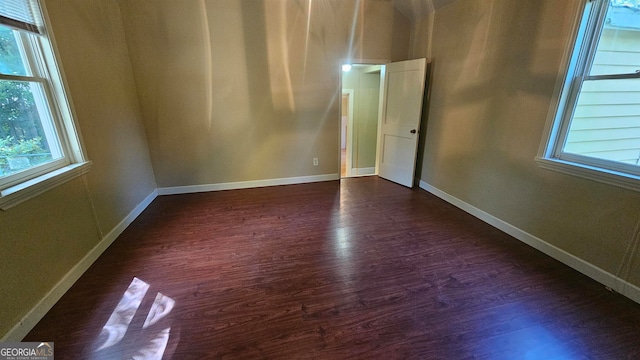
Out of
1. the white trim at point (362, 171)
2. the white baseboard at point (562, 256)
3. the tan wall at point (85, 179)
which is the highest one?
the tan wall at point (85, 179)

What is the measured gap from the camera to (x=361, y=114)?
529 cm

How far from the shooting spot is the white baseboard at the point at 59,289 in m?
1.50

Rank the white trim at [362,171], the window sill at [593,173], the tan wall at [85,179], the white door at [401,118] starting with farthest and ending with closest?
the white trim at [362,171] < the white door at [401,118] < the window sill at [593,173] < the tan wall at [85,179]

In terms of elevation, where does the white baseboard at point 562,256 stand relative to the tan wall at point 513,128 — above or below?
below

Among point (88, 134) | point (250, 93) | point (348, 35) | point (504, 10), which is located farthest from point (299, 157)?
point (504, 10)

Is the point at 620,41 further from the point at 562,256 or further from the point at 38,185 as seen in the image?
the point at 38,185

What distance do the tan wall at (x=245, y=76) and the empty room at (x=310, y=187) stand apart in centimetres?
3

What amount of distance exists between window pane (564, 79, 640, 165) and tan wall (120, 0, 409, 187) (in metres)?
2.62

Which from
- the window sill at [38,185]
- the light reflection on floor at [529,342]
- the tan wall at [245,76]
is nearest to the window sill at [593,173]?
the light reflection on floor at [529,342]

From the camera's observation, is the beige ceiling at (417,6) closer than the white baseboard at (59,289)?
No

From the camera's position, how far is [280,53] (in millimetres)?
3664

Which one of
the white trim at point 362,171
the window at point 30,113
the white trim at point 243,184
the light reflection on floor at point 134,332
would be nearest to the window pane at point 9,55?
the window at point 30,113

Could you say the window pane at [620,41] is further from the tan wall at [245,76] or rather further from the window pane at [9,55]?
the window pane at [9,55]

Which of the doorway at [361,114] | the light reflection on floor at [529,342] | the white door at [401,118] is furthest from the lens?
the doorway at [361,114]
